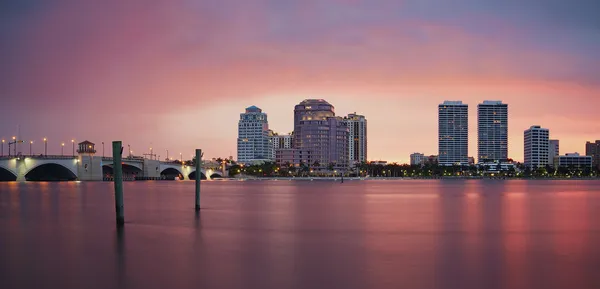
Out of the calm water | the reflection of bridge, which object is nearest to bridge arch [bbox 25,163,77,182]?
the reflection of bridge

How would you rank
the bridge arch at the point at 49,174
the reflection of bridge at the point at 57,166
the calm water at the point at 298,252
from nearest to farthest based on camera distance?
the calm water at the point at 298,252, the reflection of bridge at the point at 57,166, the bridge arch at the point at 49,174

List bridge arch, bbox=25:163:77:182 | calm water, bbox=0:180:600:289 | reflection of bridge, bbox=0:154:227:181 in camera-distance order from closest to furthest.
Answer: calm water, bbox=0:180:600:289 → reflection of bridge, bbox=0:154:227:181 → bridge arch, bbox=25:163:77:182

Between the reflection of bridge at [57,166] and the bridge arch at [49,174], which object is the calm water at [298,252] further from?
the bridge arch at [49,174]

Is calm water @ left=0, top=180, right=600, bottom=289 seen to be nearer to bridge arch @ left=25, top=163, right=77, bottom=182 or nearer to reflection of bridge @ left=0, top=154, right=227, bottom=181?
reflection of bridge @ left=0, top=154, right=227, bottom=181

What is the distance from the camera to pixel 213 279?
20.2 meters

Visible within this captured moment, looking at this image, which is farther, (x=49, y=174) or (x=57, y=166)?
(x=49, y=174)

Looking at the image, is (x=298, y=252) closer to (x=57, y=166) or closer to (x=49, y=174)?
(x=57, y=166)

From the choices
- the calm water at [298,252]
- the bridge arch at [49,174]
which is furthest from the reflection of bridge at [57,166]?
the calm water at [298,252]

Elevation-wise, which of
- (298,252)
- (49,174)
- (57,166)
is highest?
(57,166)

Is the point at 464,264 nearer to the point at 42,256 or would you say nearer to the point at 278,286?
the point at 278,286

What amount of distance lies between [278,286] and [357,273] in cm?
341

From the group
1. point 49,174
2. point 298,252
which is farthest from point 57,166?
point 298,252

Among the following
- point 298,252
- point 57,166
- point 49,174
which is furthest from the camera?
point 49,174

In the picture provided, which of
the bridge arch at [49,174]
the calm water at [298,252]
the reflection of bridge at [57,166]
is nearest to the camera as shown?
the calm water at [298,252]
